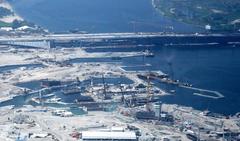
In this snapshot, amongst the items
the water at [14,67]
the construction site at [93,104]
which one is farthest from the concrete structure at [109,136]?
the water at [14,67]

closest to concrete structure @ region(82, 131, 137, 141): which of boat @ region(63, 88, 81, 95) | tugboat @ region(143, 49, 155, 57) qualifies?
boat @ region(63, 88, 81, 95)

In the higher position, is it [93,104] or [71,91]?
[71,91]

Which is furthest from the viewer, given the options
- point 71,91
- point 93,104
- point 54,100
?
point 71,91

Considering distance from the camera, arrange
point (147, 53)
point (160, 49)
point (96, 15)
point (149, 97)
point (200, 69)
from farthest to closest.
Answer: point (96, 15)
point (160, 49)
point (147, 53)
point (200, 69)
point (149, 97)

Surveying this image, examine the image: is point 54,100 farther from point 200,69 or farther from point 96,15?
A: point 96,15

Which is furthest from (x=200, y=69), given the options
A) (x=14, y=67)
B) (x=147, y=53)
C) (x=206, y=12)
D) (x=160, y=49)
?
(x=206, y=12)

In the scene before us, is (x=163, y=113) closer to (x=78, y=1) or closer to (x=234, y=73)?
(x=234, y=73)
